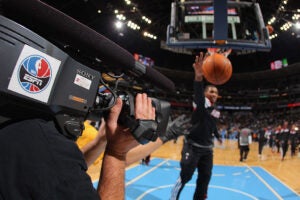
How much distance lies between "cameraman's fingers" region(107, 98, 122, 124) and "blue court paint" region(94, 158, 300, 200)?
13.0 ft

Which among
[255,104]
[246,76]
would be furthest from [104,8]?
[255,104]

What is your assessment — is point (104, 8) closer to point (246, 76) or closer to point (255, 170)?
point (255, 170)

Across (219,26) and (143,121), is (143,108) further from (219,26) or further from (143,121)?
(219,26)

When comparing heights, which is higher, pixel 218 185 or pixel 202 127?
pixel 202 127

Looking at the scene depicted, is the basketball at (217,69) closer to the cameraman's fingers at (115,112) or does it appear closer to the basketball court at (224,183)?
the basketball court at (224,183)

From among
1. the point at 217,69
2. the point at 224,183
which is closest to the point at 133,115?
the point at 217,69

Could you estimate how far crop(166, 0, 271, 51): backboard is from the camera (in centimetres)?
451

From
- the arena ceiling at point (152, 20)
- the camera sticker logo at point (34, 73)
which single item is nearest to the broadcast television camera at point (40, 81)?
the camera sticker logo at point (34, 73)

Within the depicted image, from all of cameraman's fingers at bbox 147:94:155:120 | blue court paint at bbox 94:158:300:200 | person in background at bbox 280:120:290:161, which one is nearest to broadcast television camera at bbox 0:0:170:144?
cameraman's fingers at bbox 147:94:155:120

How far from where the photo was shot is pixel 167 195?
4.82 m

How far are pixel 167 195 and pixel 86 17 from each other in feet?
54.9

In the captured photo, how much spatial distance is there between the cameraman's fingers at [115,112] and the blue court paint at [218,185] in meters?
3.95

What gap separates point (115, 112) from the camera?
929 millimetres

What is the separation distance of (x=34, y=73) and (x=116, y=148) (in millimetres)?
496
